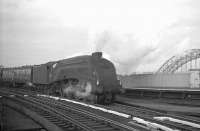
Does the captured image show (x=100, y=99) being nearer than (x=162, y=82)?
Yes

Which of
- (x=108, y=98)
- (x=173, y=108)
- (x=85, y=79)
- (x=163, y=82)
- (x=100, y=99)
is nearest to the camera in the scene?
(x=173, y=108)

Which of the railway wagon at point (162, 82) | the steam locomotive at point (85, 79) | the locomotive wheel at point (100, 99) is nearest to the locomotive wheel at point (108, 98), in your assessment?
the steam locomotive at point (85, 79)

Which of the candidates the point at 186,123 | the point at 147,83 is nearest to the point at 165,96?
the point at 147,83

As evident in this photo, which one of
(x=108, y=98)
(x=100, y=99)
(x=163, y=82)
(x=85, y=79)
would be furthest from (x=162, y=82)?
(x=85, y=79)

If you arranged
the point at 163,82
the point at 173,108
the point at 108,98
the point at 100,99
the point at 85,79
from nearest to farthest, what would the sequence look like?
the point at 173,108 < the point at 100,99 < the point at 85,79 < the point at 108,98 < the point at 163,82

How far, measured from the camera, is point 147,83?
29359 mm

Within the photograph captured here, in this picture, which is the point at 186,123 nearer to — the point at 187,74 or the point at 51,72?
the point at 51,72

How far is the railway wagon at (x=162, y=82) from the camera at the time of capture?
73.5ft

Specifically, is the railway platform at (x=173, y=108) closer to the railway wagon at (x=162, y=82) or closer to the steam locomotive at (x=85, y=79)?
the steam locomotive at (x=85, y=79)

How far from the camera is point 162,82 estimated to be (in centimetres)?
2823

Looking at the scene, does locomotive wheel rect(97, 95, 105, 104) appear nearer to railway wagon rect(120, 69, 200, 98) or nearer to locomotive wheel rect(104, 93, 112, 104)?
locomotive wheel rect(104, 93, 112, 104)

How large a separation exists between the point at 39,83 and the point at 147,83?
38.5 ft

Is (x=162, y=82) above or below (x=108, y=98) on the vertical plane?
above

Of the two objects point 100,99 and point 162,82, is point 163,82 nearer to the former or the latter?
point 162,82
